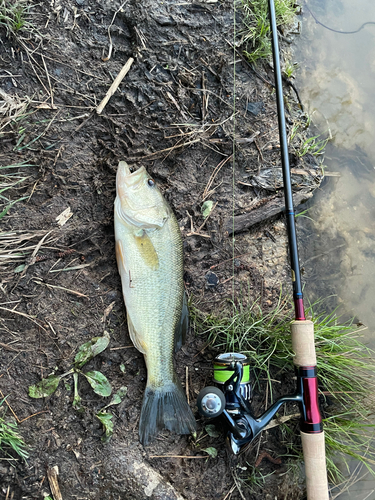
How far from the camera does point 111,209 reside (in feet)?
→ 9.52

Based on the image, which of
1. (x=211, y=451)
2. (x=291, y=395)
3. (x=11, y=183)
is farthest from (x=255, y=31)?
(x=211, y=451)

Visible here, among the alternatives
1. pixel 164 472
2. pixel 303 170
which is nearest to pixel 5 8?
pixel 303 170

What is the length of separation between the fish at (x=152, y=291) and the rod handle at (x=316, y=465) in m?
0.81

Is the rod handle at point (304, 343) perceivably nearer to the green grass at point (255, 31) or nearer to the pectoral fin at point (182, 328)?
the pectoral fin at point (182, 328)

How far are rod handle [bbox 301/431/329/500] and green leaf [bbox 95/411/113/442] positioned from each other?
1.37m

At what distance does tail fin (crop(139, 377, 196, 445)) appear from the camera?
270cm

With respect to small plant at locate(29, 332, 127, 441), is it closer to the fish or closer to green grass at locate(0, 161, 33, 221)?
the fish

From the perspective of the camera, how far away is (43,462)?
8.63ft

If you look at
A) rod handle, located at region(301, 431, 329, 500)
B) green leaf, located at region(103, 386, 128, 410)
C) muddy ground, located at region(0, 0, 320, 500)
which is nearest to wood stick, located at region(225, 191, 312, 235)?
muddy ground, located at region(0, 0, 320, 500)

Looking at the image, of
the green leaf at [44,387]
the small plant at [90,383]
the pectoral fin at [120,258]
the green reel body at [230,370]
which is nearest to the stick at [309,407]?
the green reel body at [230,370]

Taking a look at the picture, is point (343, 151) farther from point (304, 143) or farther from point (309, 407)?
A: point (309, 407)

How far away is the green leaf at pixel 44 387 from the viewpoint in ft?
8.68

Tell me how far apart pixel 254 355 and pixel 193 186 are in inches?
56.9

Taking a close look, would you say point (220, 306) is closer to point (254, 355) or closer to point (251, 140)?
point (254, 355)
